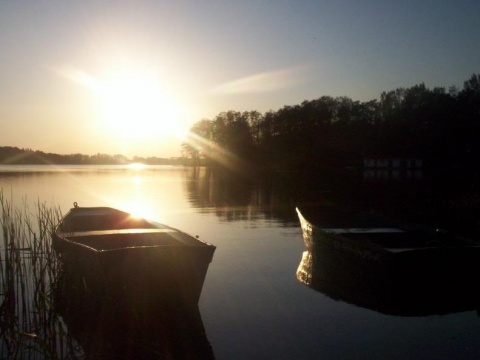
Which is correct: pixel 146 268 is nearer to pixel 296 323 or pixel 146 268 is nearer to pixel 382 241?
pixel 296 323

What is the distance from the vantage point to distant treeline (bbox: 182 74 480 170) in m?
89.9

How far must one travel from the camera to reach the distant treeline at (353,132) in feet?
295

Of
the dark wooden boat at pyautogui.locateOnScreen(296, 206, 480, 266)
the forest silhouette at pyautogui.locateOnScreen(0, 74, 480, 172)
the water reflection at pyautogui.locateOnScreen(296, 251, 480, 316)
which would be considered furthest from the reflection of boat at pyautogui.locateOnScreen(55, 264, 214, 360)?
the forest silhouette at pyautogui.locateOnScreen(0, 74, 480, 172)

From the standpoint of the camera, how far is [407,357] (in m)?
9.91

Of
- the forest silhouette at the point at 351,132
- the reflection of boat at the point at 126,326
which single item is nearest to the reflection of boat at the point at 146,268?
the reflection of boat at the point at 126,326

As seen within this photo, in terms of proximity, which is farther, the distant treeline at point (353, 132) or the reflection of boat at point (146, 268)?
the distant treeline at point (353, 132)

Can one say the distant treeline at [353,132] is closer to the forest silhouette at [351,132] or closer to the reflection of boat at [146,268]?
the forest silhouette at [351,132]

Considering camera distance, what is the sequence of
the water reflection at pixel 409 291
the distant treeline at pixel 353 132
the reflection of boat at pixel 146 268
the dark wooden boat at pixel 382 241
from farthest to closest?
1. the distant treeline at pixel 353 132
2. the water reflection at pixel 409 291
3. the dark wooden boat at pixel 382 241
4. the reflection of boat at pixel 146 268

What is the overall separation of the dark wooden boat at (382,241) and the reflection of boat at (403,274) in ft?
0.08

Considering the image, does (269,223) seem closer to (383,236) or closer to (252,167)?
(383,236)

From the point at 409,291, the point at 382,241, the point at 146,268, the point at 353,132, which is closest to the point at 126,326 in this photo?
the point at 146,268

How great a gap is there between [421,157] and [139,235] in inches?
3331

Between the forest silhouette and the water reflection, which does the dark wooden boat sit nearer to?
the water reflection

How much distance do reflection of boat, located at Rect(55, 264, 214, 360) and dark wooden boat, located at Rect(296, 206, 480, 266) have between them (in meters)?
4.67
